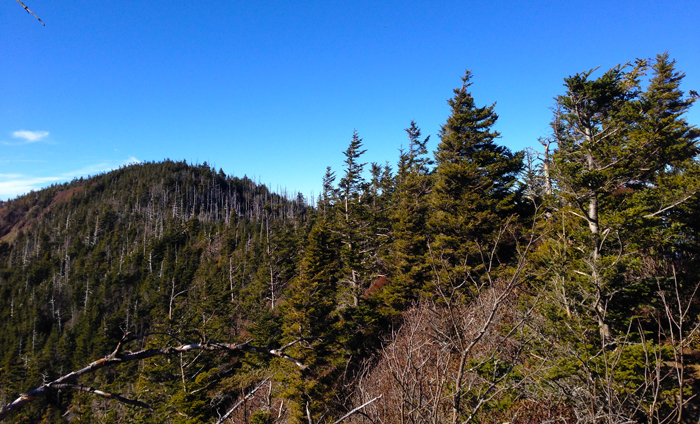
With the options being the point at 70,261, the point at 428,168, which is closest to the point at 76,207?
the point at 70,261

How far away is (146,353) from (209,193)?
127400mm

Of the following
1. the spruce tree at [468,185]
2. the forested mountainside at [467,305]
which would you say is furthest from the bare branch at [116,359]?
the spruce tree at [468,185]

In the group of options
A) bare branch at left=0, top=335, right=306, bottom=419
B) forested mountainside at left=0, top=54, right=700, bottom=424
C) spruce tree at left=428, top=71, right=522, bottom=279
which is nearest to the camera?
bare branch at left=0, top=335, right=306, bottom=419

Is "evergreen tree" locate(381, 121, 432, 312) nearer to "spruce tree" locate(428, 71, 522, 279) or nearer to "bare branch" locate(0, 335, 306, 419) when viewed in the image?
"spruce tree" locate(428, 71, 522, 279)

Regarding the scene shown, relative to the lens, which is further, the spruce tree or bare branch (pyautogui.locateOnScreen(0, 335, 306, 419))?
the spruce tree

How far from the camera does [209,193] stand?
118 meters

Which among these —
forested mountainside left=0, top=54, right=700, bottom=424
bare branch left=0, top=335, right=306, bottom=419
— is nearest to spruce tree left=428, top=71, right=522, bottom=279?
forested mountainside left=0, top=54, right=700, bottom=424

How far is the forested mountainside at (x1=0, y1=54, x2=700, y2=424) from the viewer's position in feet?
11.2

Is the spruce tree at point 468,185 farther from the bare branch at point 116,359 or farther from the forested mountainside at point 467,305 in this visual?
the bare branch at point 116,359

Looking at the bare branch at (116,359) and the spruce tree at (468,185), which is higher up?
the spruce tree at (468,185)

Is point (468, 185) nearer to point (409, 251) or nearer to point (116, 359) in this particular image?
point (409, 251)

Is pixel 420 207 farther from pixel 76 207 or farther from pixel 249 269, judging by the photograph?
pixel 76 207

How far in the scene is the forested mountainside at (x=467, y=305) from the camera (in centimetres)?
341

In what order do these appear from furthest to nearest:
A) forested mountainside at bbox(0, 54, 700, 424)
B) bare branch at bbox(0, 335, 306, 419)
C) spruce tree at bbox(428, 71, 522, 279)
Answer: spruce tree at bbox(428, 71, 522, 279) < forested mountainside at bbox(0, 54, 700, 424) < bare branch at bbox(0, 335, 306, 419)
